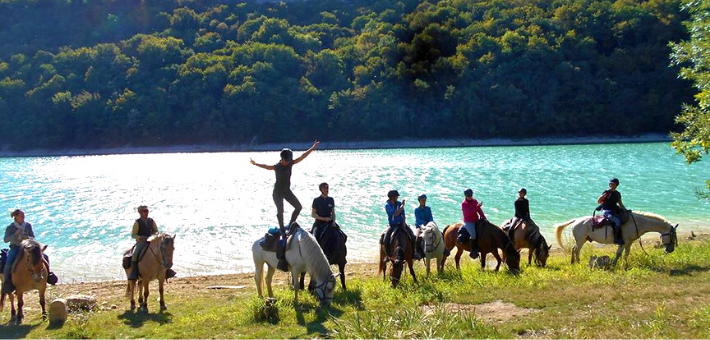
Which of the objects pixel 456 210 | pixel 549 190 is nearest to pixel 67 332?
pixel 456 210

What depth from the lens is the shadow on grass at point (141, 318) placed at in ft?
31.7

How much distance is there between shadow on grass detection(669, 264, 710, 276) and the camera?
34.9 feet

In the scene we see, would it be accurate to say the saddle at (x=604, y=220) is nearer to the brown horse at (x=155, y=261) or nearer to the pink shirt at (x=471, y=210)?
the pink shirt at (x=471, y=210)

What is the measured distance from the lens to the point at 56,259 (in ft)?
64.1

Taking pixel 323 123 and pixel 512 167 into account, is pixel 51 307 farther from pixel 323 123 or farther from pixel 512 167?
pixel 323 123

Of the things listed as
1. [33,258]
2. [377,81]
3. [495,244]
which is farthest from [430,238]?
[377,81]

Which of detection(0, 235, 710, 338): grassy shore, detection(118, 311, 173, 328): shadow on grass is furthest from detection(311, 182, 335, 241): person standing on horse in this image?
detection(118, 311, 173, 328): shadow on grass

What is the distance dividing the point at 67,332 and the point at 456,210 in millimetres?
19186

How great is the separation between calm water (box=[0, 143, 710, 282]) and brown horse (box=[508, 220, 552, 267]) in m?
6.09

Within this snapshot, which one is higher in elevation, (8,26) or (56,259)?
A: (8,26)

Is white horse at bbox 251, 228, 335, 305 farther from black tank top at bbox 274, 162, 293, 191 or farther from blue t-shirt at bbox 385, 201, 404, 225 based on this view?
blue t-shirt at bbox 385, 201, 404, 225

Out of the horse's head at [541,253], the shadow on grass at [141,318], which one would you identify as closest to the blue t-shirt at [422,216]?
the horse's head at [541,253]

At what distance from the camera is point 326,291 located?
940 cm

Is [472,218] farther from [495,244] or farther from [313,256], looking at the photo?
[313,256]
